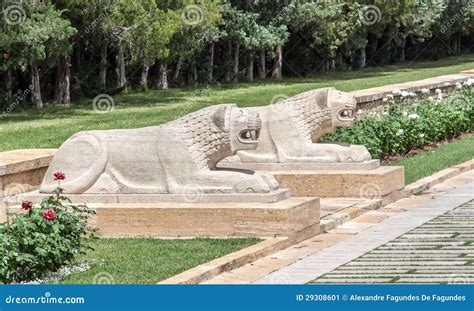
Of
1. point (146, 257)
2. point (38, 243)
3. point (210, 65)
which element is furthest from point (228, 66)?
point (38, 243)

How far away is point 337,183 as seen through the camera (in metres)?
17.6

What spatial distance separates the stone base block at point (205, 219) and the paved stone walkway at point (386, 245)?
56 centimetres

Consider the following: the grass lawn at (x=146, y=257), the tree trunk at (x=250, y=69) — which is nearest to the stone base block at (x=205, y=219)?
the grass lawn at (x=146, y=257)

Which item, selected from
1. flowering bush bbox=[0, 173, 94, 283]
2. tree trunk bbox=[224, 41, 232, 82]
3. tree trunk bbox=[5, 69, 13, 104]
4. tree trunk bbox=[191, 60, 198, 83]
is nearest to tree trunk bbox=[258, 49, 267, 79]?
tree trunk bbox=[224, 41, 232, 82]

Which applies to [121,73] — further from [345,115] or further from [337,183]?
[337,183]

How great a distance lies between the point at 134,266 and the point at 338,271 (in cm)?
187

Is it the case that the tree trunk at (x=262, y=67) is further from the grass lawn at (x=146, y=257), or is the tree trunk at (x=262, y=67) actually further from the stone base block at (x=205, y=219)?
the grass lawn at (x=146, y=257)

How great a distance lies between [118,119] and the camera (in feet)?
103

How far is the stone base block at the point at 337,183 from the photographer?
1747cm

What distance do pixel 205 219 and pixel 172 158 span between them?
0.92 meters

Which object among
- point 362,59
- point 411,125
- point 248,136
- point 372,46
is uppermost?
point 248,136

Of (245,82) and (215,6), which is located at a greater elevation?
(215,6)

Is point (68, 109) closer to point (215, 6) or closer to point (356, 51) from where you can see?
point (215, 6)

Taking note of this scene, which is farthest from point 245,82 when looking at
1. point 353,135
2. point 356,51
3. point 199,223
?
point 199,223
